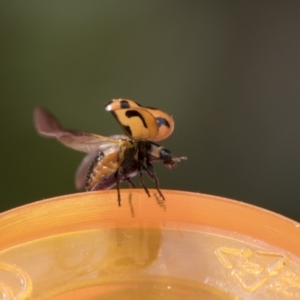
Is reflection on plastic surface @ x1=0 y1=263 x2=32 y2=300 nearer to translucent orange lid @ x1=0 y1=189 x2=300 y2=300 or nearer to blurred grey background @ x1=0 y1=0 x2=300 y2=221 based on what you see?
translucent orange lid @ x1=0 y1=189 x2=300 y2=300

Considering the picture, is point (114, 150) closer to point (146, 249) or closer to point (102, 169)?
point (102, 169)

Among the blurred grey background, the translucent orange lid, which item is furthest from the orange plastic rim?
the blurred grey background

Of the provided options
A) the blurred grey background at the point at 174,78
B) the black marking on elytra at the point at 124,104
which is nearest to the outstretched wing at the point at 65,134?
the black marking on elytra at the point at 124,104

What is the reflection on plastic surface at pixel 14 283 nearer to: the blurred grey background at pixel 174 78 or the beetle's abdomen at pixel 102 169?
the beetle's abdomen at pixel 102 169

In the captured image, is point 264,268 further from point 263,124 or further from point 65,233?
point 263,124

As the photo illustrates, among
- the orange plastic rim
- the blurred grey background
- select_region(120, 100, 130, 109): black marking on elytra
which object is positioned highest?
the blurred grey background

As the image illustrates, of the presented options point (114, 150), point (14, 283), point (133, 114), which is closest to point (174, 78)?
point (114, 150)
